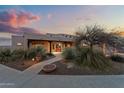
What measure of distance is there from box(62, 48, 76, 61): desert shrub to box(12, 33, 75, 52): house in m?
0.13

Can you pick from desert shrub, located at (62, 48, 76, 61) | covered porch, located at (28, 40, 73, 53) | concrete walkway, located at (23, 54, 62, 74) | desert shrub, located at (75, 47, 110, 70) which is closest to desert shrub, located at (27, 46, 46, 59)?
covered porch, located at (28, 40, 73, 53)

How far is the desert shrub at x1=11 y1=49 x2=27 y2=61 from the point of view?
14.6 feet

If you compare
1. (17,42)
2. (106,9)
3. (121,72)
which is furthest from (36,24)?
(121,72)

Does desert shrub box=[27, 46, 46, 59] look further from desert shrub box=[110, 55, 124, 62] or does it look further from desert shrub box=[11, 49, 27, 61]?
desert shrub box=[110, 55, 124, 62]

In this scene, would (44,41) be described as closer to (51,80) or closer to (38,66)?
(38,66)

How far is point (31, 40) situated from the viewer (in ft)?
14.2

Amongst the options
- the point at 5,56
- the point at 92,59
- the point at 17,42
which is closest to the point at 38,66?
the point at 17,42

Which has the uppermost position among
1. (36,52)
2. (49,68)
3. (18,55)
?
(36,52)

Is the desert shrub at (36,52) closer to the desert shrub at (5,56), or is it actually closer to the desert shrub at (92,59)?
the desert shrub at (5,56)

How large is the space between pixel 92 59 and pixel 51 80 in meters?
1.38

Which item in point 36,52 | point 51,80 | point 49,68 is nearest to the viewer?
point 51,80

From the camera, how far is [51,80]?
3951 millimetres

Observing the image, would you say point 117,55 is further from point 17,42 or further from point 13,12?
point 13,12

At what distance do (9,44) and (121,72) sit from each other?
3.41m
